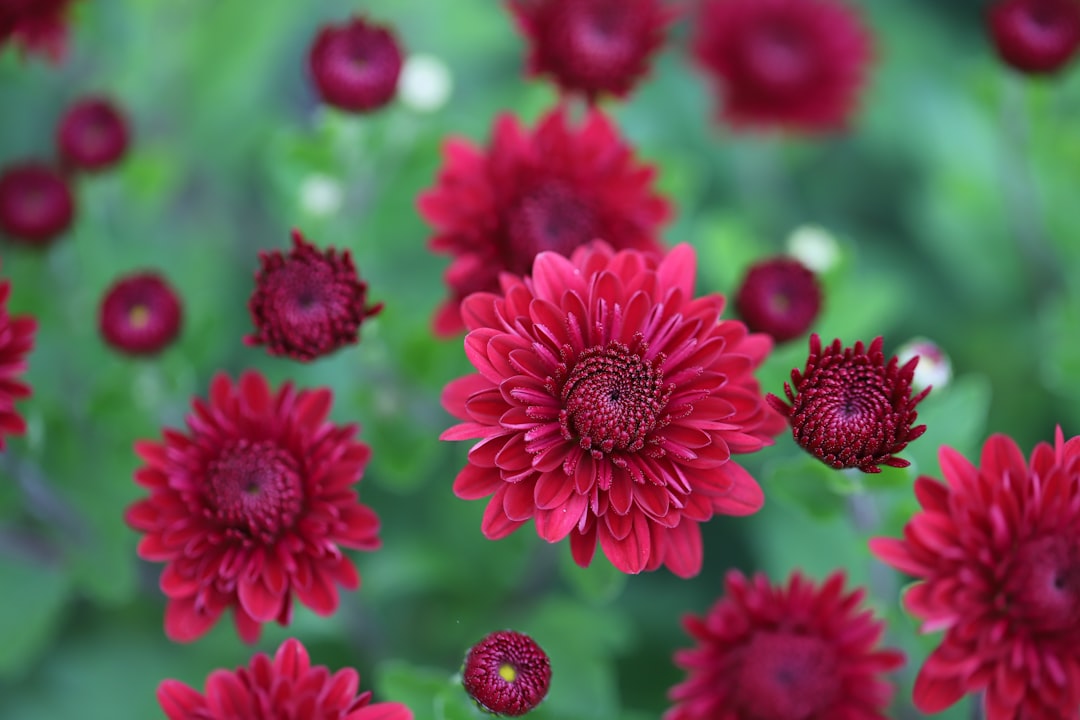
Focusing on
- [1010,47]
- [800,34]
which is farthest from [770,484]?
[800,34]

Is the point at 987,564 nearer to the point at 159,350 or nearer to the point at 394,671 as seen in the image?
the point at 394,671

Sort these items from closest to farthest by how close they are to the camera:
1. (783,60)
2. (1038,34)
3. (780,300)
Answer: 1. (780,300)
2. (1038,34)
3. (783,60)

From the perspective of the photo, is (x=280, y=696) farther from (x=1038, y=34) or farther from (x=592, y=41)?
(x=1038, y=34)

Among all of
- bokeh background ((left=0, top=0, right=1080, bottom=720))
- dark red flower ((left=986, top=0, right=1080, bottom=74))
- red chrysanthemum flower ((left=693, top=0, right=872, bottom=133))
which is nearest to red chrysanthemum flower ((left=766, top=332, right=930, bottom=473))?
bokeh background ((left=0, top=0, right=1080, bottom=720))

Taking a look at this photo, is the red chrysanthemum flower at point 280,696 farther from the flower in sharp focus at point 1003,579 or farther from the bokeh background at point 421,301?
the flower in sharp focus at point 1003,579

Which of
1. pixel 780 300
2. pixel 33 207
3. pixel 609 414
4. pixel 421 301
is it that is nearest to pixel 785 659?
pixel 609 414

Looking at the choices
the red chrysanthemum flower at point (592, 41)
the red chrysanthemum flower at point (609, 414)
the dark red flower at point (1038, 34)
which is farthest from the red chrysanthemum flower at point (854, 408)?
the dark red flower at point (1038, 34)
